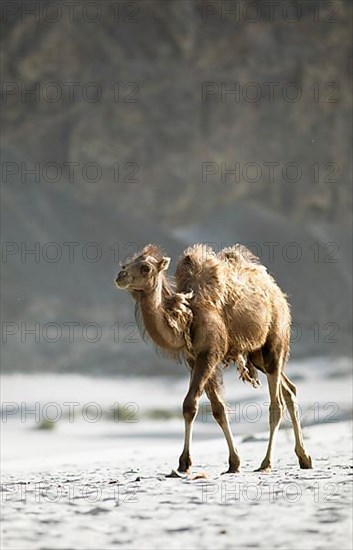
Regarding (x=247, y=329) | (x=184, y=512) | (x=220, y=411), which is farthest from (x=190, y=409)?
(x=184, y=512)

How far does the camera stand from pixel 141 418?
23891 millimetres

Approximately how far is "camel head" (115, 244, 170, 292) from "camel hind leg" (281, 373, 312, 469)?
68.4 inches

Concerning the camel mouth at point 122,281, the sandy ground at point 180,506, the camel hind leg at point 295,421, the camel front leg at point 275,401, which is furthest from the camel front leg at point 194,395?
the camel hind leg at point 295,421

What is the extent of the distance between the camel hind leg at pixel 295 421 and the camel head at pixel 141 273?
5.70 feet

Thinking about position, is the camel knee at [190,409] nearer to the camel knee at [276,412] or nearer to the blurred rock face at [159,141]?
the camel knee at [276,412]

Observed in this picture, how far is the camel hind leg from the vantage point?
909 centimetres

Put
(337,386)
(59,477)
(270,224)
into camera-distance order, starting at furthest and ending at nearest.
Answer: (270,224) → (337,386) → (59,477)

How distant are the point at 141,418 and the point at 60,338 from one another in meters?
7.17

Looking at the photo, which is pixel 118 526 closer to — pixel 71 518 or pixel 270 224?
pixel 71 518

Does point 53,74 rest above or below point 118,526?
above

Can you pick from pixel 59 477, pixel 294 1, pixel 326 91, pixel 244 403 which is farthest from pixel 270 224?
pixel 59 477

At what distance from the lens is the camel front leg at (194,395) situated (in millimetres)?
7992

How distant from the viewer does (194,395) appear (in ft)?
26.3

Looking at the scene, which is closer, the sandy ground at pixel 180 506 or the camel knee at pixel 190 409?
the sandy ground at pixel 180 506
